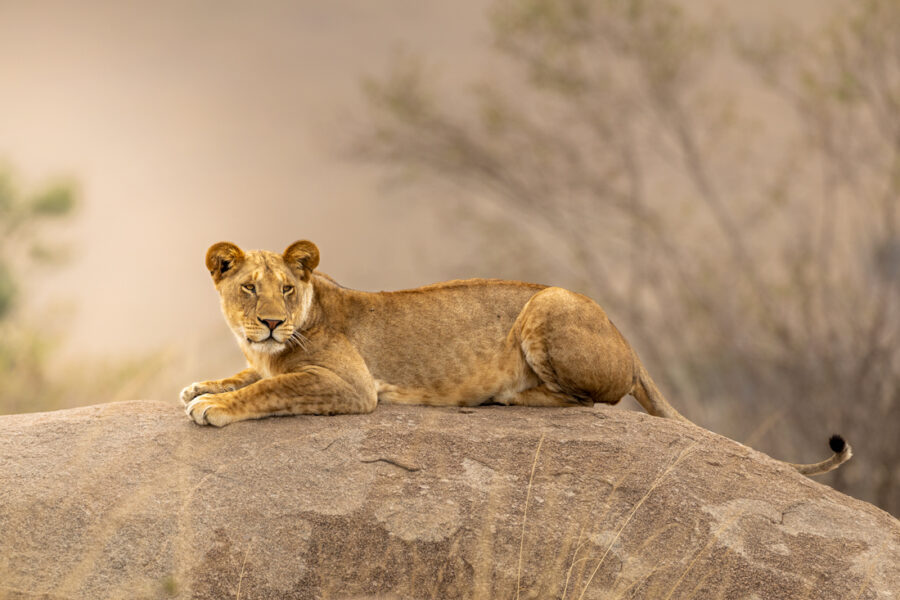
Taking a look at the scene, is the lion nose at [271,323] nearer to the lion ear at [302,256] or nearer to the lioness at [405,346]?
the lioness at [405,346]

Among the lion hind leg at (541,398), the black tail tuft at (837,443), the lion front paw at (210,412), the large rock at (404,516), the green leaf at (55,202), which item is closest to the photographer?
the large rock at (404,516)

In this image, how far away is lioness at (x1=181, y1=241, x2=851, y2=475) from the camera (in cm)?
511

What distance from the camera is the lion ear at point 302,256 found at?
527 cm

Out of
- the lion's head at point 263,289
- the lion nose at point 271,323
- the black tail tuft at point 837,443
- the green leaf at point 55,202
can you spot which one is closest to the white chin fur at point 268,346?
the lion's head at point 263,289

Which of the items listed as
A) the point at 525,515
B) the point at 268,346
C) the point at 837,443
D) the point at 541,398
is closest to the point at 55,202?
the point at 268,346

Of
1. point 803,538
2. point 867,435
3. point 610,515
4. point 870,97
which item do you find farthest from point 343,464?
point 870,97

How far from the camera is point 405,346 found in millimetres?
5652

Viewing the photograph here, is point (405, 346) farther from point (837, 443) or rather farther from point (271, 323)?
point (837, 443)

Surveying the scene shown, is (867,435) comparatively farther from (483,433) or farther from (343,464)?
(343,464)

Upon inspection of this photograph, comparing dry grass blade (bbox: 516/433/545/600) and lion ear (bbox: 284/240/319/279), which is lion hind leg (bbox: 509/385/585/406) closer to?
dry grass blade (bbox: 516/433/545/600)

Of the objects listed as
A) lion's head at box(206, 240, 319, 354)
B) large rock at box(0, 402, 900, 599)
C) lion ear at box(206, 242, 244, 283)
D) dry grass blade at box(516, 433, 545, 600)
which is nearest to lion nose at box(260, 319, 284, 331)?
lion's head at box(206, 240, 319, 354)

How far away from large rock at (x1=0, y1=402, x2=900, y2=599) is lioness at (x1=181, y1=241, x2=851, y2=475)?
236 millimetres

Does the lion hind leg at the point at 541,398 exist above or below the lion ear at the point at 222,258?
below

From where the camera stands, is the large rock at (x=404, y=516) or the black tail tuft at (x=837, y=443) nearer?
the large rock at (x=404, y=516)
